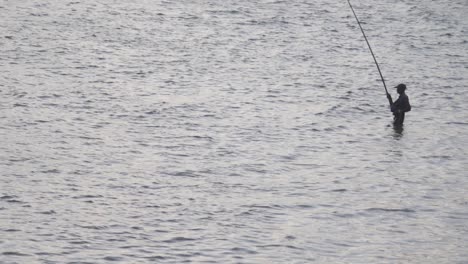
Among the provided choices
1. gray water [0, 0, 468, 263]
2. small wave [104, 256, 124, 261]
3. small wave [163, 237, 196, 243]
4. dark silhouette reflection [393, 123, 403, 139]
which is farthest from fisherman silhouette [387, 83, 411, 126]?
small wave [104, 256, 124, 261]

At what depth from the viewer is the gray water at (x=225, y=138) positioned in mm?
18484

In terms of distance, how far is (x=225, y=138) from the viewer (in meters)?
25.8

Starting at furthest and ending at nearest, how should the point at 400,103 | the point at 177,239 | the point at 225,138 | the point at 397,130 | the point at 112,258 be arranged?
the point at 397,130 < the point at 225,138 < the point at 400,103 < the point at 177,239 < the point at 112,258

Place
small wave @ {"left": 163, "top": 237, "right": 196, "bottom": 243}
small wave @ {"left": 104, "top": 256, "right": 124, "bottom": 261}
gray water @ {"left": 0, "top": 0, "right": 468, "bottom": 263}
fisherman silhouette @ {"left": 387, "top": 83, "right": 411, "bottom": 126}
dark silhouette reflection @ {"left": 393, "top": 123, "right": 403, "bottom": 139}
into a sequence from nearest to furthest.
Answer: small wave @ {"left": 104, "top": 256, "right": 124, "bottom": 261}, small wave @ {"left": 163, "top": 237, "right": 196, "bottom": 243}, gray water @ {"left": 0, "top": 0, "right": 468, "bottom": 263}, fisherman silhouette @ {"left": 387, "top": 83, "right": 411, "bottom": 126}, dark silhouette reflection @ {"left": 393, "top": 123, "right": 403, "bottom": 139}

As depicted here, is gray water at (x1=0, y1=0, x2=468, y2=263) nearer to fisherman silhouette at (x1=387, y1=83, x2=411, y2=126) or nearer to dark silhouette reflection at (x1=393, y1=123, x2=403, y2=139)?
dark silhouette reflection at (x1=393, y1=123, x2=403, y2=139)

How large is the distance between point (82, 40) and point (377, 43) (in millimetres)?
12905

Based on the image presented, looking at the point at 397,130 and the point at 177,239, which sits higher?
the point at 177,239

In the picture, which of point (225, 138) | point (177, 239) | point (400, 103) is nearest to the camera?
point (177, 239)

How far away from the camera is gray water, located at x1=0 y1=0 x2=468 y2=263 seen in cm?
1848

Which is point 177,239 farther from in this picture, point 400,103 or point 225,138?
point 400,103

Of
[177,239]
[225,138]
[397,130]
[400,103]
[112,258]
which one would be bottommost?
[397,130]

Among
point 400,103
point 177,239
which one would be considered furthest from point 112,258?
point 400,103

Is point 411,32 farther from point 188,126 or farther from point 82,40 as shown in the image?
point 188,126

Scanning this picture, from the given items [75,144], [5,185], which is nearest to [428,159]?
[75,144]
